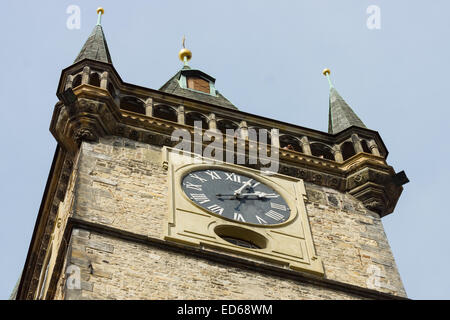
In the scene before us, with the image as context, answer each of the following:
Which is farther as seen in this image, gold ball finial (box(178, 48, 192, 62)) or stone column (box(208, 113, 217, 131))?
gold ball finial (box(178, 48, 192, 62))

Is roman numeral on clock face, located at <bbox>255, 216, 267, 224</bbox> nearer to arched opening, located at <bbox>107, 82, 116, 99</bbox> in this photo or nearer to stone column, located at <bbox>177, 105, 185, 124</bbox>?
stone column, located at <bbox>177, 105, 185, 124</bbox>

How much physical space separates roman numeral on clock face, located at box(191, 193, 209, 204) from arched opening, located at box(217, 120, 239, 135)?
7.66 feet

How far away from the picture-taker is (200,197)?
1546 centimetres

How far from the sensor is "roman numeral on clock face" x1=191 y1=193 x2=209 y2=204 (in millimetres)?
15359

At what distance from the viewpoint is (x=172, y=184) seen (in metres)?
15.4

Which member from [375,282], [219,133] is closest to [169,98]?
[219,133]

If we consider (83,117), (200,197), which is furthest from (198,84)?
(200,197)

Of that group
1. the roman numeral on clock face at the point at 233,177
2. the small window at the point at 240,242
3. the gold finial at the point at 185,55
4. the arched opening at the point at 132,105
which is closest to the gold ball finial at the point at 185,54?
the gold finial at the point at 185,55

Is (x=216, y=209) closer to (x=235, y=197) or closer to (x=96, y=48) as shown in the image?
(x=235, y=197)

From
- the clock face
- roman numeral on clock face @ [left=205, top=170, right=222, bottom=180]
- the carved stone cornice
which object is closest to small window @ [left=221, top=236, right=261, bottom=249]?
the clock face

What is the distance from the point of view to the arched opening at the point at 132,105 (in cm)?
1756
